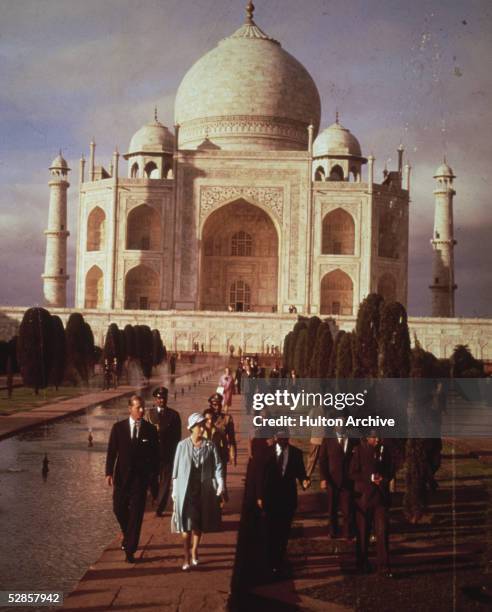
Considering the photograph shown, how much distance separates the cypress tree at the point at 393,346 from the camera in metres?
6.21

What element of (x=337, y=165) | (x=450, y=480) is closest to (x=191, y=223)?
(x=337, y=165)

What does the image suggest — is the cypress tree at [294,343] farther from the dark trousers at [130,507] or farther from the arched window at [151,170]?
the arched window at [151,170]

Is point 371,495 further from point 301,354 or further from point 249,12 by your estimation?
point 249,12

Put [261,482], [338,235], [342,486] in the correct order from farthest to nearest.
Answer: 1. [338,235]
2. [342,486]
3. [261,482]

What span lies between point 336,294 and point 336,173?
4043 mm

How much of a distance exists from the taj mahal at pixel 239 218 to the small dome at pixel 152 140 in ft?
0.16

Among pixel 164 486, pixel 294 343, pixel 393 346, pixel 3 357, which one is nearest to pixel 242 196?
pixel 3 357

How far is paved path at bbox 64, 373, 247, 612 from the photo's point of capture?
3748 millimetres

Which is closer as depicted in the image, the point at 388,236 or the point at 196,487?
the point at 196,487

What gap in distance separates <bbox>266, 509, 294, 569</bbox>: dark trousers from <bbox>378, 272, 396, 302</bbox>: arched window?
25.0 m

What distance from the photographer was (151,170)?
32.0 m

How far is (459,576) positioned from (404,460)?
1.40m

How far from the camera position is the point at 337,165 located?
30.9m

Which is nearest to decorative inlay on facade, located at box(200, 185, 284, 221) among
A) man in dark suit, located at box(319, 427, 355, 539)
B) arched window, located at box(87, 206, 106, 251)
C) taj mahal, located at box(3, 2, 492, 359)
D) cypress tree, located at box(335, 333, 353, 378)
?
taj mahal, located at box(3, 2, 492, 359)
